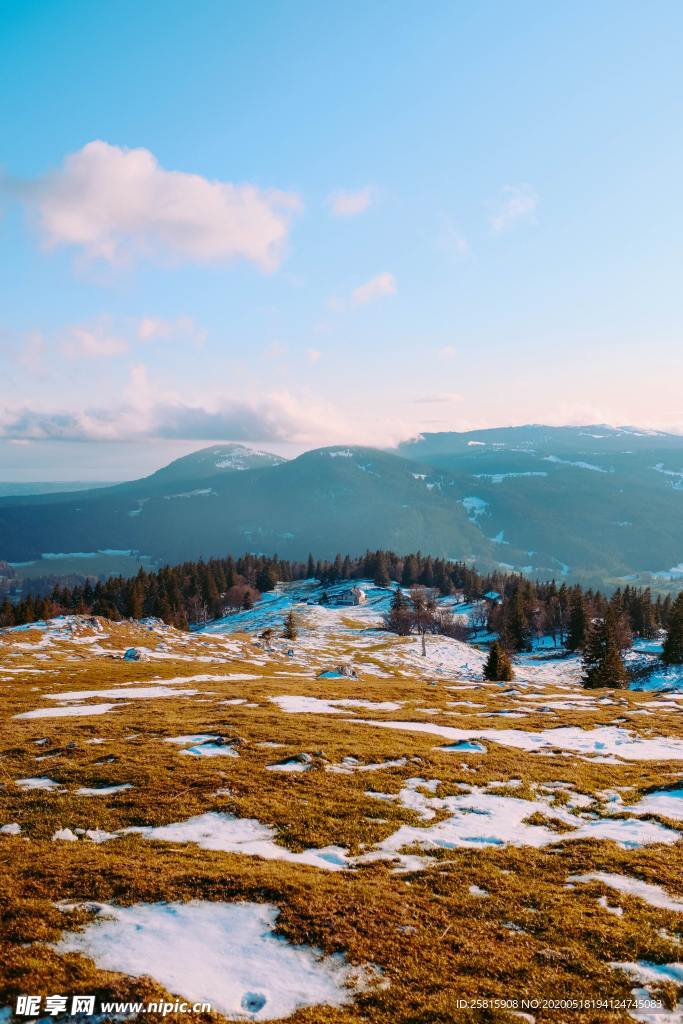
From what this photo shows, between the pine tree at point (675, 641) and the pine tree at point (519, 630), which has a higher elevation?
the pine tree at point (675, 641)

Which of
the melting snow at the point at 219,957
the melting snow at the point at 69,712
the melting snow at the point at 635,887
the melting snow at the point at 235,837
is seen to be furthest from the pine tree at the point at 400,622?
the melting snow at the point at 219,957

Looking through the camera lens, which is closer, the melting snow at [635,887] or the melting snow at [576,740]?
the melting snow at [635,887]

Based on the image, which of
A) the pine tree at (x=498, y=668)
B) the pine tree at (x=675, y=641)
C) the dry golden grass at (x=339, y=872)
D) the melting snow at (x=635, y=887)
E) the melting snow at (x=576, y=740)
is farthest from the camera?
the pine tree at (x=675, y=641)

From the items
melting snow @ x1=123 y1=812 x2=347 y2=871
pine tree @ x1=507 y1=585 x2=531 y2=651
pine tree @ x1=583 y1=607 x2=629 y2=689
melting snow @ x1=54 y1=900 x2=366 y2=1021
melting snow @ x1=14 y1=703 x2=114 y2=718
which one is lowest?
pine tree @ x1=507 y1=585 x2=531 y2=651

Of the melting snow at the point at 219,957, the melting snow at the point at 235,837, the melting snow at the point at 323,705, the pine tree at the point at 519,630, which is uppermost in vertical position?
the melting snow at the point at 219,957

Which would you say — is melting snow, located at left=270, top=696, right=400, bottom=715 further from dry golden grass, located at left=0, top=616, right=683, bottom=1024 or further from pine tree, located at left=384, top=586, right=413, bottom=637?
pine tree, located at left=384, top=586, right=413, bottom=637

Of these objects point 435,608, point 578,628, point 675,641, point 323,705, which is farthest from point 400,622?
point 323,705

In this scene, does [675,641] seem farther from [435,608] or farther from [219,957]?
[219,957]

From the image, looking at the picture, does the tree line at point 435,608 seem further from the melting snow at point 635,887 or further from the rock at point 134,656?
the melting snow at point 635,887

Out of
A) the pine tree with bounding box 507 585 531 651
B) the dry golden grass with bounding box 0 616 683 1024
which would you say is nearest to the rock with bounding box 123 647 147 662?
the dry golden grass with bounding box 0 616 683 1024

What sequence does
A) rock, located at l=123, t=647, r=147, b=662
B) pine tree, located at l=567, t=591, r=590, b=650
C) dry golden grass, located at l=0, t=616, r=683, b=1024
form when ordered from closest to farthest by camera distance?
dry golden grass, located at l=0, t=616, r=683, b=1024 → rock, located at l=123, t=647, r=147, b=662 → pine tree, located at l=567, t=591, r=590, b=650

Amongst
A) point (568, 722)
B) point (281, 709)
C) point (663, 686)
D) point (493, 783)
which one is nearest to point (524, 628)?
point (663, 686)

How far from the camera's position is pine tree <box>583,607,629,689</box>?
2785 inches

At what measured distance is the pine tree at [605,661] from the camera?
70750 millimetres
